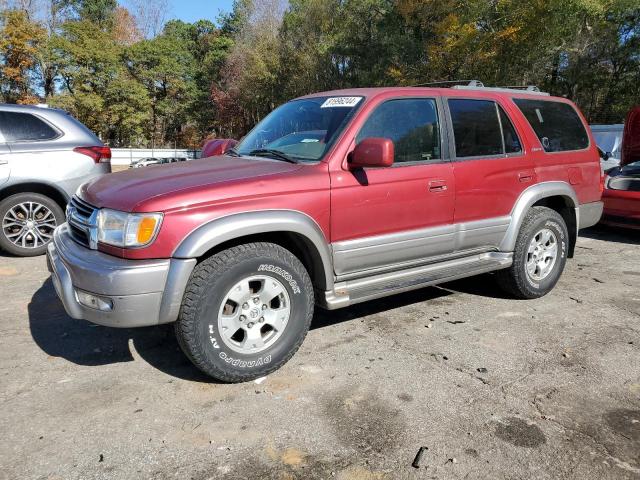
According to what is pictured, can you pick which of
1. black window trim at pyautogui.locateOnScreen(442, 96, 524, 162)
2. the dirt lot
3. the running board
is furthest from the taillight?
black window trim at pyautogui.locateOnScreen(442, 96, 524, 162)

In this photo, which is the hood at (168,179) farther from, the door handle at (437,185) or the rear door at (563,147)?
the rear door at (563,147)

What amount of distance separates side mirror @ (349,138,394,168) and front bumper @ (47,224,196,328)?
126 cm

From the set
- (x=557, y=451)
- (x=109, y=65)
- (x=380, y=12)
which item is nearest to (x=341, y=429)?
(x=557, y=451)

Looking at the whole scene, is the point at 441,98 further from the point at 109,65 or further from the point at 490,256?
the point at 109,65

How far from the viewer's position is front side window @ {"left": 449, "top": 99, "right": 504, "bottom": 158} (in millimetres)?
4051

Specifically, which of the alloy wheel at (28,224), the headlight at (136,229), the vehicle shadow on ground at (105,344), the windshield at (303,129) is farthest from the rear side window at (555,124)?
the alloy wheel at (28,224)

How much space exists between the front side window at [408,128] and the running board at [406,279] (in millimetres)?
843

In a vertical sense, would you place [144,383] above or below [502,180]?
below

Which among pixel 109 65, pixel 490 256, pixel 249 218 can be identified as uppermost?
pixel 109 65

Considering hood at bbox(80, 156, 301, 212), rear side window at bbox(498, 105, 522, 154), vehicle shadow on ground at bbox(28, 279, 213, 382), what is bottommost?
vehicle shadow on ground at bbox(28, 279, 213, 382)

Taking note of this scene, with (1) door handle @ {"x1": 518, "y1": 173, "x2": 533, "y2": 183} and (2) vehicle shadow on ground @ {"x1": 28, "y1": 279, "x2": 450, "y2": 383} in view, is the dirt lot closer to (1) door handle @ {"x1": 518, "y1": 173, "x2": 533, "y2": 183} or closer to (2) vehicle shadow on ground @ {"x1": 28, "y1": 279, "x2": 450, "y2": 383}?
(2) vehicle shadow on ground @ {"x1": 28, "y1": 279, "x2": 450, "y2": 383}

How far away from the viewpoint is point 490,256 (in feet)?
14.1

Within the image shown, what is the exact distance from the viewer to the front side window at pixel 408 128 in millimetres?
3632

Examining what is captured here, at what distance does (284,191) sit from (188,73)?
161 ft
